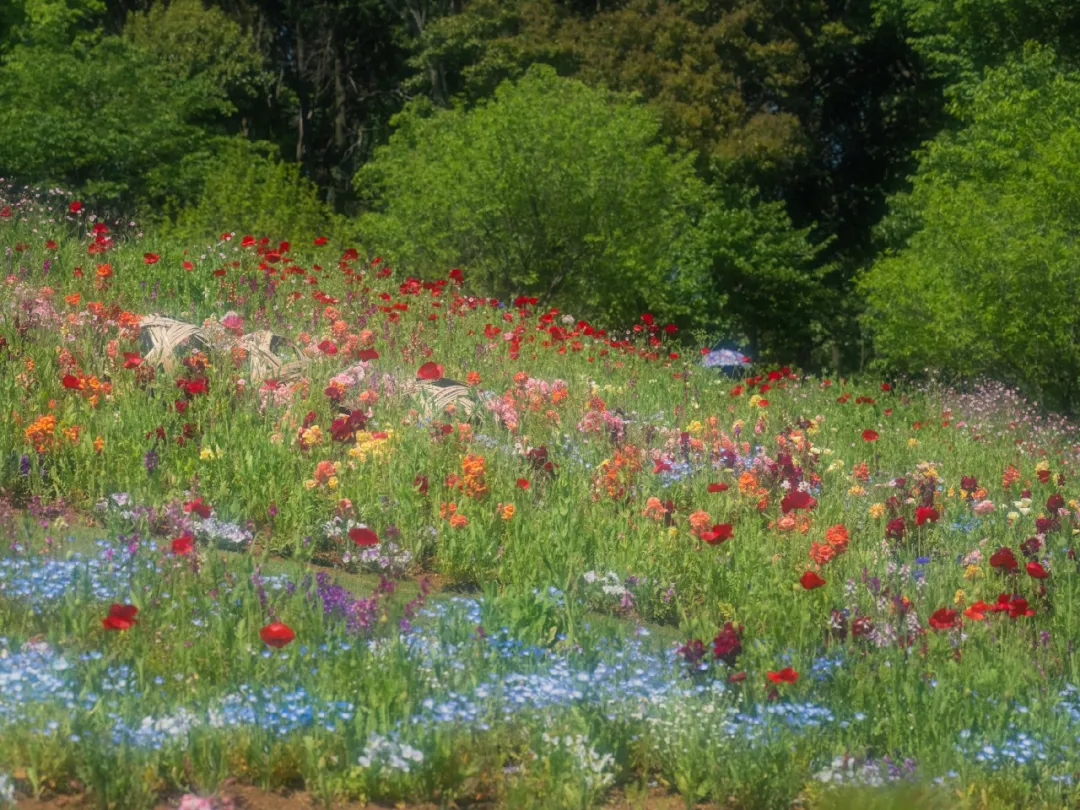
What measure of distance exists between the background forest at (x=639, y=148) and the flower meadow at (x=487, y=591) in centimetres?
726

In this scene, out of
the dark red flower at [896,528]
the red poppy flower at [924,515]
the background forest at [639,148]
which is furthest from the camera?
the background forest at [639,148]

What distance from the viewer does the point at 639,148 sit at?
1980cm

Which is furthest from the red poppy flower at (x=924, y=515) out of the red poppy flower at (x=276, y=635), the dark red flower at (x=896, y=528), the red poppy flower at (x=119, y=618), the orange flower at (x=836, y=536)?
the red poppy flower at (x=119, y=618)

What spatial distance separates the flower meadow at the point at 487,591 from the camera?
12.1 ft

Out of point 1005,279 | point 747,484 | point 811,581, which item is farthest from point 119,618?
point 1005,279

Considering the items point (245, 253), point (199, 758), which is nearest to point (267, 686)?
point (199, 758)

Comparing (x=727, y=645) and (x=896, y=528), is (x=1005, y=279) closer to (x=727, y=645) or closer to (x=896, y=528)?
(x=896, y=528)

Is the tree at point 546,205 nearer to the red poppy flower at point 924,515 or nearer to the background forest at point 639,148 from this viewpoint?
the background forest at point 639,148

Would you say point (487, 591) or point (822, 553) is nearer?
point (487, 591)

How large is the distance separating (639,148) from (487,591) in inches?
616

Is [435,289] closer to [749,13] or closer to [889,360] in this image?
[889,360]

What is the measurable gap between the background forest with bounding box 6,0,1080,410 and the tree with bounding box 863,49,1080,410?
0.04 metres

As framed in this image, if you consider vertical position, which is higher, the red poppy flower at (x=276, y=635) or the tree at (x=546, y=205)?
the red poppy flower at (x=276, y=635)

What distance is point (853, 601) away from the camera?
5605mm
